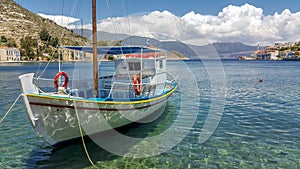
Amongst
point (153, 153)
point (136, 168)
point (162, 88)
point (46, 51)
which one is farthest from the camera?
point (46, 51)

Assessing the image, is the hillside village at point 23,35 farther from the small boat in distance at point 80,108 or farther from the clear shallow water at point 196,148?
the small boat in distance at point 80,108

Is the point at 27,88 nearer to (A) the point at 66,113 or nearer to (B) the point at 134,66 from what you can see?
(A) the point at 66,113

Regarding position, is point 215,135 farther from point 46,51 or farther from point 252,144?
point 46,51

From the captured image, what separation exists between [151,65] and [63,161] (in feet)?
23.7

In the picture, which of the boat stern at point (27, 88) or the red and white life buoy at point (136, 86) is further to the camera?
the red and white life buoy at point (136, 86)

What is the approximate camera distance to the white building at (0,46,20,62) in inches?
4166

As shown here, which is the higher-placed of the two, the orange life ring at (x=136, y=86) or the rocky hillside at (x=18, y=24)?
the rocky hillside at (x=18, y=24)

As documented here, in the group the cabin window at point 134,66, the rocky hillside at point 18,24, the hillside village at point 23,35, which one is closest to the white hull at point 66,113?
the cabin window at point 134,66

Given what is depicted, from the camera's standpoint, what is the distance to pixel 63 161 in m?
7.50

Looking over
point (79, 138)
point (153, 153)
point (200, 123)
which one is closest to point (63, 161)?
point (79, 138)

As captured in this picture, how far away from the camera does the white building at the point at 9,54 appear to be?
106 m

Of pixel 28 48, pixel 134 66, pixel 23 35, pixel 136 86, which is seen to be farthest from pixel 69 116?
pixel 23 35

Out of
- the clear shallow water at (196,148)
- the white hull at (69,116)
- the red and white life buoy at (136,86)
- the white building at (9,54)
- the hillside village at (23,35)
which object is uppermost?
the hillside village at (23,35)

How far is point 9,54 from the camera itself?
10975cm
